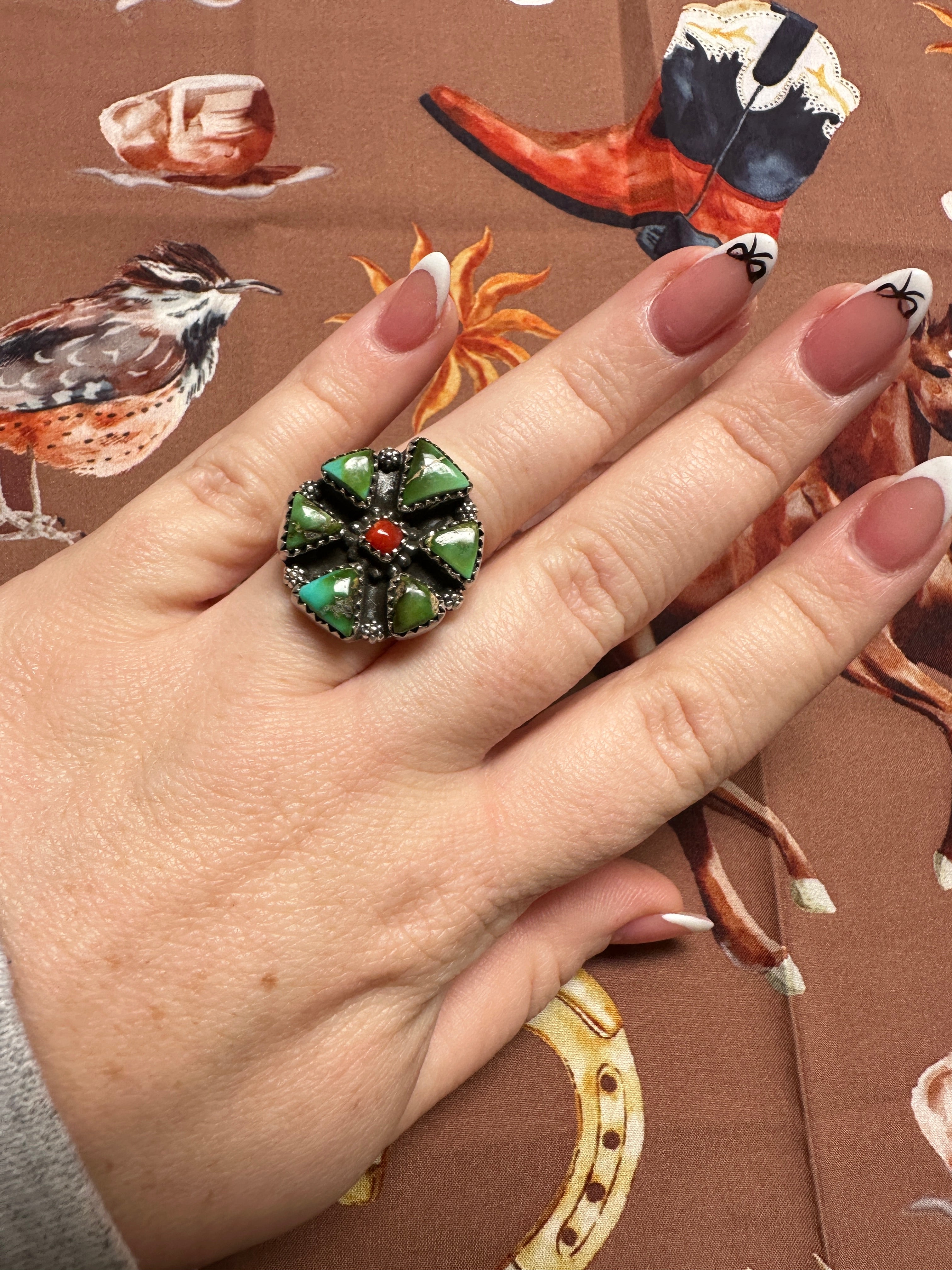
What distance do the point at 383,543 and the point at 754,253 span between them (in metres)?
0.42

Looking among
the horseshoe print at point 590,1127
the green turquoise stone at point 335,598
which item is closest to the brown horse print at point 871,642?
the horseshoe print at point 590,1127

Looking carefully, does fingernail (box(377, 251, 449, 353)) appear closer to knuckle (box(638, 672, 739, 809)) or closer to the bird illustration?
the bird illustration

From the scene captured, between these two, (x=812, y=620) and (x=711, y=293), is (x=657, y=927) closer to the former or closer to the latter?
(x=812, y=620)

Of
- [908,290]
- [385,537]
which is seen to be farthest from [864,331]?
[385,537]

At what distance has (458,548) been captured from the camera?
831 mm

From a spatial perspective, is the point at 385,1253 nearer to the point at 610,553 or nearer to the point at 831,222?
the point at 610,553

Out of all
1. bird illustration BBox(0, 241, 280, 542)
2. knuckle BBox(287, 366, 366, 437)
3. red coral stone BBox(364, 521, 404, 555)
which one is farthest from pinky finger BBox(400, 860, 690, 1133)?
bird illustration BBox(0, 241, 280, 542)

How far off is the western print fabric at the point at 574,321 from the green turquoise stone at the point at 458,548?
1.05ft

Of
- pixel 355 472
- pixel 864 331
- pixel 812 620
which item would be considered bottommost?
pixel 812 620

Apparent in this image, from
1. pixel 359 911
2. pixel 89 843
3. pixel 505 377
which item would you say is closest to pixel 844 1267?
pixel 359 911

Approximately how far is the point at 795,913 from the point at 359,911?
1.50 feet

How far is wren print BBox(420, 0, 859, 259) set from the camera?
1223 millimetres

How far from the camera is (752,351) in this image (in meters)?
0.94

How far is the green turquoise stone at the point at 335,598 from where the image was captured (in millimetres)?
812
